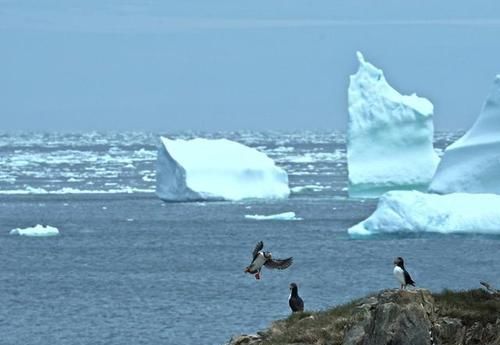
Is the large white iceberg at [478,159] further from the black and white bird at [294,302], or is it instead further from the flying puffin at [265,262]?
the flying puffin at [265,262]

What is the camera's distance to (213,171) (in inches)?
2454

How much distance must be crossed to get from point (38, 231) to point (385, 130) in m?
16.8

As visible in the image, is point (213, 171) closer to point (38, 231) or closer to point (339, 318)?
point (38, 231)

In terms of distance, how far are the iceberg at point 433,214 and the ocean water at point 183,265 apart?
804 millimetres

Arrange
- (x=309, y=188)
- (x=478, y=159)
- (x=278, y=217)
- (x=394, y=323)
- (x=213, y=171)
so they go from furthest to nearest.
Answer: (x=309, y=188)
(x=213, y=171)
(x=278, y=217)
(x=478, y=159)
(x=394, y=323)

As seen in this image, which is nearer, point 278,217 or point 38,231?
point 38,231

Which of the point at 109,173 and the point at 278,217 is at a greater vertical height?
the point at 109,173

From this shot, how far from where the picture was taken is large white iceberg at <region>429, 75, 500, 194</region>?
50312 mm

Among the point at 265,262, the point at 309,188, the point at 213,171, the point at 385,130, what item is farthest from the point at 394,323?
the point at 309,188

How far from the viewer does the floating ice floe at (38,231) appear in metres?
55.5

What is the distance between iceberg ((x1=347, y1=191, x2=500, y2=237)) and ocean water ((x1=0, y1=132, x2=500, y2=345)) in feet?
2.64

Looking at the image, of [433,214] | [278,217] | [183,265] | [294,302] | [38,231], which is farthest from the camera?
[278,217]

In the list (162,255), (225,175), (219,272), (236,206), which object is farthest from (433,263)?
(236,206)

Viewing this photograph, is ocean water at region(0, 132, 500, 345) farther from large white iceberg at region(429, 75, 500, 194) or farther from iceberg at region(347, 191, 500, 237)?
large white iceberg at region(429, 75, 500, 194)
